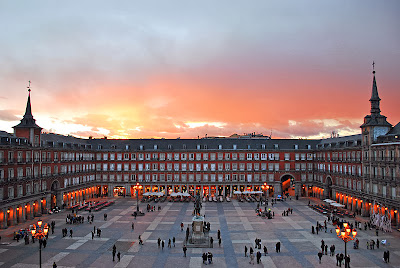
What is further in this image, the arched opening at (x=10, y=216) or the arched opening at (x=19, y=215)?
the arched opening at (x=19, y=215)

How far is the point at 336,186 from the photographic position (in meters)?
72.4

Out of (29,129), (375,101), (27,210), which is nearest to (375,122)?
(375,101)

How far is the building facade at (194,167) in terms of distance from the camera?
176 feet

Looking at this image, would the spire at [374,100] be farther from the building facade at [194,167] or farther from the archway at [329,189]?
the archway at [329,189]

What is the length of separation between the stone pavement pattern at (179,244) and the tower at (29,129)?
16.2 metres

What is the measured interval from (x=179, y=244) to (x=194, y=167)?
47.0 meters

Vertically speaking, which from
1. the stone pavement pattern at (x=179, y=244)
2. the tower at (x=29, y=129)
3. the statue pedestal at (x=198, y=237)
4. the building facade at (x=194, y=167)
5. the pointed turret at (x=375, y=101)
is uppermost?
the pointed turret at (x=375, y=101)

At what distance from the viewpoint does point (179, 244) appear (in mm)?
41125

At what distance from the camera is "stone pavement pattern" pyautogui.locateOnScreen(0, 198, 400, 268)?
3450 cm

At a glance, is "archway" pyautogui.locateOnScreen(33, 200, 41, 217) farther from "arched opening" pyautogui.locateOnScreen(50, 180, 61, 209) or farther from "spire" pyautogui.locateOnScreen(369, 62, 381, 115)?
"spire" pyautogui.locateOnScreen(369, 62, 381, 115)

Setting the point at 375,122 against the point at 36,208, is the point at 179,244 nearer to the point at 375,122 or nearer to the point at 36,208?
the point at 36,208

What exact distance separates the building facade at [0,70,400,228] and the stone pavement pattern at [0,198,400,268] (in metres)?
8.22

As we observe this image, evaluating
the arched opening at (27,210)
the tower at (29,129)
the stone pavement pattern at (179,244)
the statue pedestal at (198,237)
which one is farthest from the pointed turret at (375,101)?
the arched opening at (27,210)

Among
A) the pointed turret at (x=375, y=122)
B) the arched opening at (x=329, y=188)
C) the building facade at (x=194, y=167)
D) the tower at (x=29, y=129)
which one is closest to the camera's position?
the building facade at (x=194, y=167)
